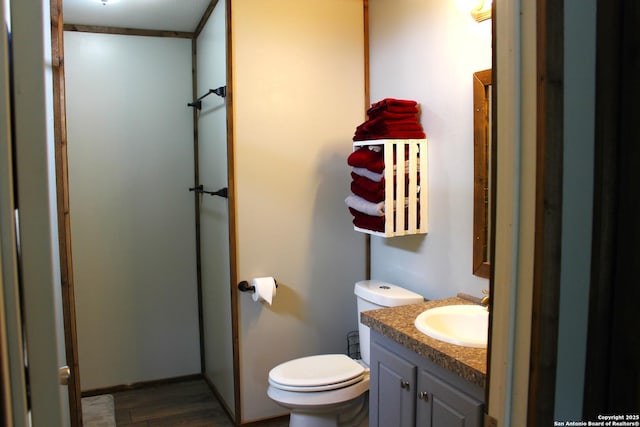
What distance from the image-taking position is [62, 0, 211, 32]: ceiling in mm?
2874

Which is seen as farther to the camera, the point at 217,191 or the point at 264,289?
the point at 217,191

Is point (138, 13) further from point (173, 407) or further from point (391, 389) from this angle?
point (391, 389)

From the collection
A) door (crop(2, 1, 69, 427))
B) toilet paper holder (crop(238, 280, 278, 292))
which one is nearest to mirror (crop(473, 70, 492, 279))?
toilet paper holder (crop(238, 280, 278, 292))

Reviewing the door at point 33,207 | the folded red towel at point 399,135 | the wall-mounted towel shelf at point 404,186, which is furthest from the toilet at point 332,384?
the door at point 33,207

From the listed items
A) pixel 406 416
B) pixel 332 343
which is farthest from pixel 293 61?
pixel 406 416

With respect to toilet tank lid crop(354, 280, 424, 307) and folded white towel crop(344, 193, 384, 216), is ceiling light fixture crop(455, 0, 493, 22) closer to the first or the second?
folded white towel crop(344, 193, 384, 216)

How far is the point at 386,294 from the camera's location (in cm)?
253

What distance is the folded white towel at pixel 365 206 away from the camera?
2.46 meters

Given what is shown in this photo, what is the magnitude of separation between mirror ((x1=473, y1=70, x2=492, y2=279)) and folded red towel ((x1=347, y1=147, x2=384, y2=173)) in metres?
0.46

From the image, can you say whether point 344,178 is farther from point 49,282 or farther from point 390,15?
point 49,282

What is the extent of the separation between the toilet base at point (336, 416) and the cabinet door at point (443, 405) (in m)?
0.66

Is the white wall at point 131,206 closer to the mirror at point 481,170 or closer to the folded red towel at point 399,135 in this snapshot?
the folded red towel at point 399,135

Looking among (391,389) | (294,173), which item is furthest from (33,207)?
(294,173)

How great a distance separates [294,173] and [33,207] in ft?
7.35
